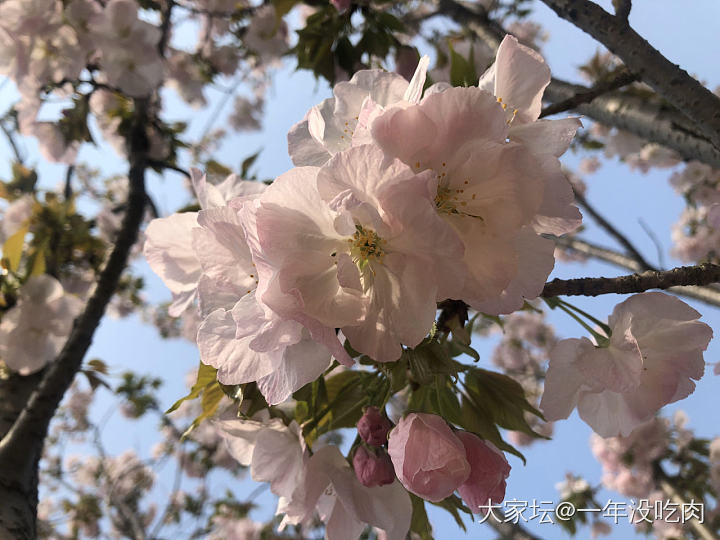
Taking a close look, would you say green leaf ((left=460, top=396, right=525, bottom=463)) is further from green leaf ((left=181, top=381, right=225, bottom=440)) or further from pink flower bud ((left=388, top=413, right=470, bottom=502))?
green leaf ((left=181, top=381, right=225, bottom=440))

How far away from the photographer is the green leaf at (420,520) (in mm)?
693

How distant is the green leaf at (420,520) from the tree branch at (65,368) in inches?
31.3

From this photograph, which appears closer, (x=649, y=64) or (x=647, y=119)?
(x=649, y=64)

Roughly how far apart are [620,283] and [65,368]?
1.17 m

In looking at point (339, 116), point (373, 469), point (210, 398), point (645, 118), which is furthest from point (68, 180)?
point (645, 118)

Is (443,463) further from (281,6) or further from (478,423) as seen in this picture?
(281,6)

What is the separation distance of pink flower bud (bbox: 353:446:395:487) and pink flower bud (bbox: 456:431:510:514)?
3.6 inches

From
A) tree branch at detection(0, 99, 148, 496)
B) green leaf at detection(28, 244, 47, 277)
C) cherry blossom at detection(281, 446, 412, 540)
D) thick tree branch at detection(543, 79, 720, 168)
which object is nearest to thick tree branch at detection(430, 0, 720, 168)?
thick tree branch at detection(543, 79, 720, 168)

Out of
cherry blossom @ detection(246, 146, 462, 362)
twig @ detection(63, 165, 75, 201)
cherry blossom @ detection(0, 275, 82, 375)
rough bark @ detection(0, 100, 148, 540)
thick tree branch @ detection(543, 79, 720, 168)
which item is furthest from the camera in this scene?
twig @ detection(63, 165, 75, 201)

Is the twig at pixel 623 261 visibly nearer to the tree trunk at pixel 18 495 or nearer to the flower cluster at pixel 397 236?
the flower cluster at pixel 397 236

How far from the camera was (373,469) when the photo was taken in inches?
22.7

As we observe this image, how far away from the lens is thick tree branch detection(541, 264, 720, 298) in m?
0.53

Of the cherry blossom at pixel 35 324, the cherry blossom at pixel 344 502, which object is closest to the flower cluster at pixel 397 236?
the cherry blossom at pixel 344 502

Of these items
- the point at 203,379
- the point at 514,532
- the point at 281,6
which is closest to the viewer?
the point at 203,379
